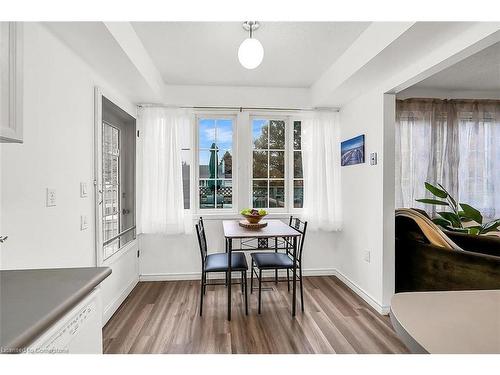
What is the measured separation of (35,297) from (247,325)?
73.8 inches

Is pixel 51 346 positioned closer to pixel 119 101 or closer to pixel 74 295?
pixel 74 295

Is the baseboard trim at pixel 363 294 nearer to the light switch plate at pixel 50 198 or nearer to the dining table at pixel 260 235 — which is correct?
the dining table at pixel 260 235

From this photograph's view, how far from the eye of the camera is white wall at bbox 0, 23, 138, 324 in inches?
56.5

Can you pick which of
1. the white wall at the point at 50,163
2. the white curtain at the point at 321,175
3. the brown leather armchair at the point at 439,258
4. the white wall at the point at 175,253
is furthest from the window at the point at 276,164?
the white wall at the point at 50,163

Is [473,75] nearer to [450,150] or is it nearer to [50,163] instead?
[450,150]

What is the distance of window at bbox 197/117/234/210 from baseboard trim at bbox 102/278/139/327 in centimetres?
126

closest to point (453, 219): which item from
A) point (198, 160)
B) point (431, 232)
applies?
point (431, 232)

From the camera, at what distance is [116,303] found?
2.76m

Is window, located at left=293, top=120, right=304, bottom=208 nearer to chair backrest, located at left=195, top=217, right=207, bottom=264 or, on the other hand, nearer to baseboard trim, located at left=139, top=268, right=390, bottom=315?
baseboard trim, located at left=139, top=268, right=390, bottom=315

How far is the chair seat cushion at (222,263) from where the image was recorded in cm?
263

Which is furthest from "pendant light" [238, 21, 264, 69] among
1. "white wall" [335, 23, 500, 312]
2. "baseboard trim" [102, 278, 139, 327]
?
"baseboard trim" [102, 278, 139, 327]

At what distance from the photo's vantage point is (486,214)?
3736 mm
